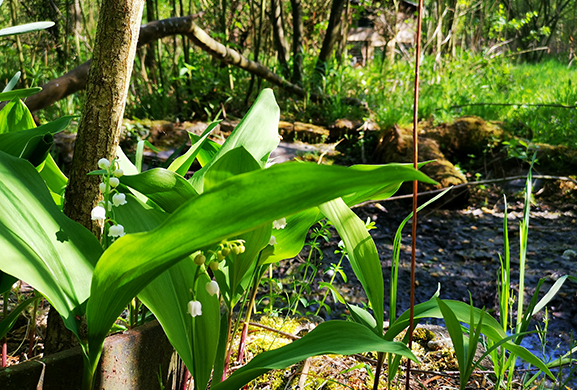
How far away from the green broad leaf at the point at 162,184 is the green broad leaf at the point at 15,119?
1.75 feet

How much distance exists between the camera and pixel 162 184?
676mm

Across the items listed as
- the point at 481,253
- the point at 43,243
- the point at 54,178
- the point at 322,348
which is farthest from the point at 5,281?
the point at 481,253

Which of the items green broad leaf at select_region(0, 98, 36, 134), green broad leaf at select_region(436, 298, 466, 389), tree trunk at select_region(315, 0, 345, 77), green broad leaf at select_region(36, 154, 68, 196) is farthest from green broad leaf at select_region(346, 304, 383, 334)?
tree trunk at select_region(315, 0, 345, 77)

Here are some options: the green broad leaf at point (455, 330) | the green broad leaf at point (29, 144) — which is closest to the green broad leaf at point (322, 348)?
the green broad leaf at point (455, 330)

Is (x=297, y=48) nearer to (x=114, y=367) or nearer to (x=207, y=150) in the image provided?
(x=207, y=150)

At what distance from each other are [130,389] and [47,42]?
5.08 metres

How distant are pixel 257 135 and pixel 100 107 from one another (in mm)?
318

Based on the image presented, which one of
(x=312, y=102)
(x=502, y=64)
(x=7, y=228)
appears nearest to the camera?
(x=7, y=228)

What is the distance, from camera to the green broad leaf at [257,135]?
0.86 metres


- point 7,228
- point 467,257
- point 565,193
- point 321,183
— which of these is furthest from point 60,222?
point 565,193

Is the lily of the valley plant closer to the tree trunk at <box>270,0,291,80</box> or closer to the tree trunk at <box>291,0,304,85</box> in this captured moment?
the tree trunk at <box>291,0,304,85</box>

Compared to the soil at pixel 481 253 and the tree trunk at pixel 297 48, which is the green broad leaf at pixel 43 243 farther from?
the tree trunk at pixel 297 48

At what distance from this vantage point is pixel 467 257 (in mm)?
2639

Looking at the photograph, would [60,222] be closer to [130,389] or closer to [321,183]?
[130,389]
